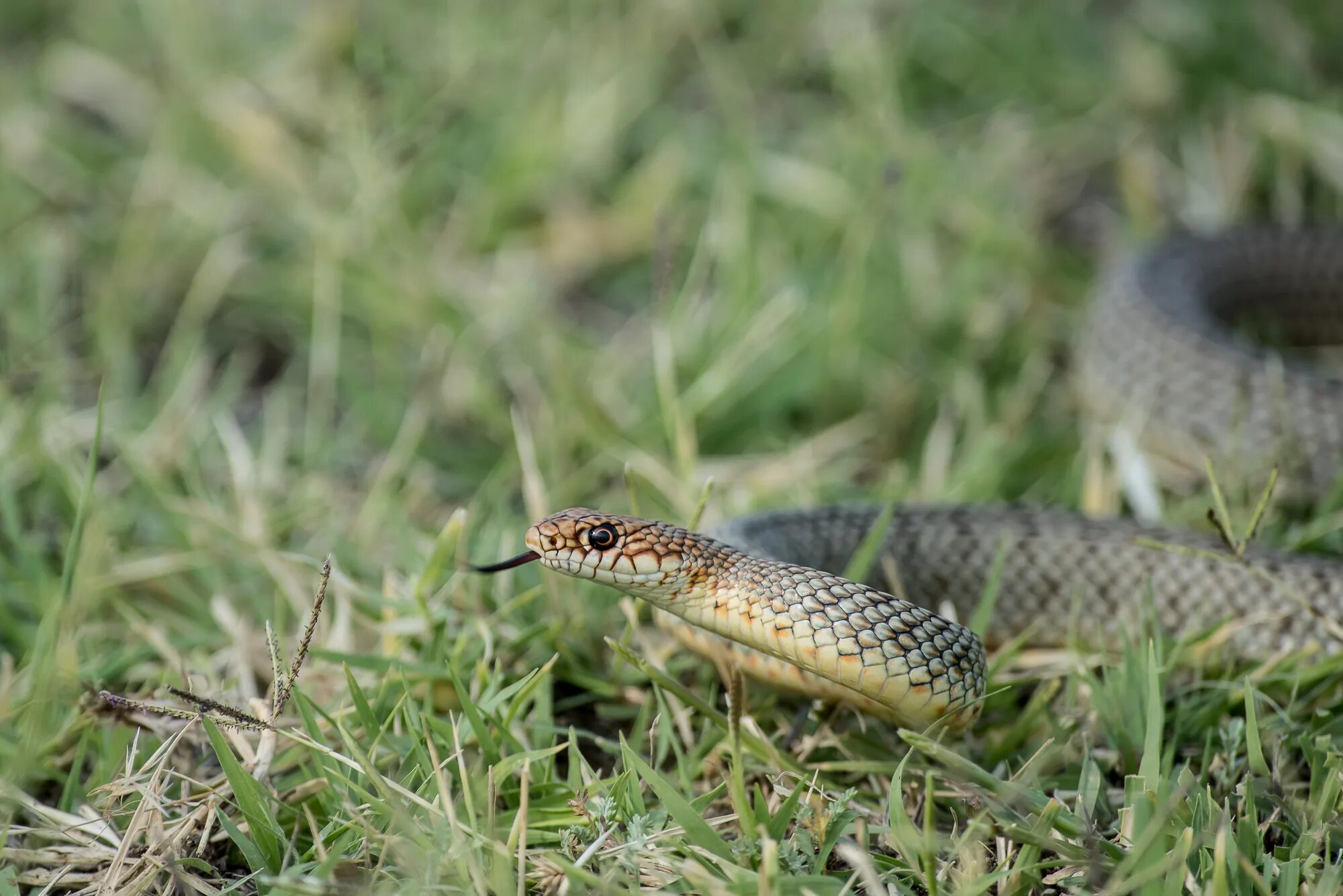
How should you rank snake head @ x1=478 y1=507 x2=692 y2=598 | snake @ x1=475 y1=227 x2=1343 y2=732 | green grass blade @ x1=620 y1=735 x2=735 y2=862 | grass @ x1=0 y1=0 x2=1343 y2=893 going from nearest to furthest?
green grass blade @ x1=620 y1=735 x2=735 y2=862 < grass @ x1=0 y1=0 x2=1343 y2=893 < snake @ x1=475 y1=227 x2=1343 y2=732 < snake head @ x1=478 y1=507 x2=692 y2=598

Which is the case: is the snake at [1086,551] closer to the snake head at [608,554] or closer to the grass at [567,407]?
the snake head at [608,554]

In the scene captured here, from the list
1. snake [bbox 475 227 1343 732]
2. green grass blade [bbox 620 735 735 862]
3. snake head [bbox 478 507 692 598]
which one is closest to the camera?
green grass blade [bbox 620 735 735 862]

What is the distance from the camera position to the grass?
265 centimetres

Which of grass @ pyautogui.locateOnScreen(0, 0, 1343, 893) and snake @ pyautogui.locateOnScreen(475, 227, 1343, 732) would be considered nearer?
grass @ pyautogui.locateOnScreen(0, 0, 1343, 893)

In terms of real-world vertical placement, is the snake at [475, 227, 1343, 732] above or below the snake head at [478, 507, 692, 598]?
below

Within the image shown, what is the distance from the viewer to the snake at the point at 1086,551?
2.80 meters

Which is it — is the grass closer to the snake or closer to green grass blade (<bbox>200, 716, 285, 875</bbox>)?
green grass blade (<bbox>200, 716, 285, 875</bbox>)

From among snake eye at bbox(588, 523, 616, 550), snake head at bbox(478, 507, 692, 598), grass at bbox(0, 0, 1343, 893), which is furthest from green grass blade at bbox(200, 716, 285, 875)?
snake eye at bbox(588, 523, 616, 550)

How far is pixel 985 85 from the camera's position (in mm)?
6203

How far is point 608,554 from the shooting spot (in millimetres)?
2916

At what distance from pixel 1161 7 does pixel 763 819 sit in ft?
16.9

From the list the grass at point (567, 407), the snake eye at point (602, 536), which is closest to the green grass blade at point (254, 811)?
the grass at point (567, 407)

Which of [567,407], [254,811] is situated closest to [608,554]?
[254,811]

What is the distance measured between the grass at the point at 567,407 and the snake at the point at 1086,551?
0.17 meters
